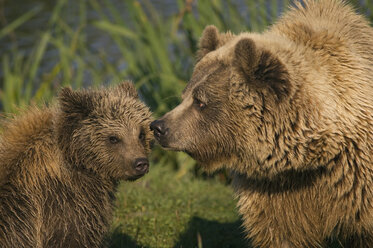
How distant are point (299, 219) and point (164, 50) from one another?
4.46 metres

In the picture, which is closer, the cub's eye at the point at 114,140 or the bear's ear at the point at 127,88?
the cub's eye at the point at 114,140

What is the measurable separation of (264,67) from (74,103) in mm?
1667

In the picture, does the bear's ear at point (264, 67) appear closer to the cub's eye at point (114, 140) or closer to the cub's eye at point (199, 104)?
the cub's eye at point (199, 104)

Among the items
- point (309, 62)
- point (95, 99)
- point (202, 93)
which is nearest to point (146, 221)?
point (95, 99)

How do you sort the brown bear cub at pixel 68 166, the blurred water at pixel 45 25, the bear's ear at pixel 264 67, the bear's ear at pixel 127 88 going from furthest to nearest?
1. the blurred water at pixel 45 25
2. the bear's ear at pixel 127 88
3. the brown bear cub at pixel 68 166
4. the bear's ear at pixel 264 67

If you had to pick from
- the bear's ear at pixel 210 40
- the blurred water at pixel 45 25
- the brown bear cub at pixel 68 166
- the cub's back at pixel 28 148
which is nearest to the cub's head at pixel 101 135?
the brown bear cub at pixel 68 166

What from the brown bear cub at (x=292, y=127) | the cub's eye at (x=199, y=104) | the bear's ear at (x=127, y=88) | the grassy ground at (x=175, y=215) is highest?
the bear's ear at (x=127, y=88)

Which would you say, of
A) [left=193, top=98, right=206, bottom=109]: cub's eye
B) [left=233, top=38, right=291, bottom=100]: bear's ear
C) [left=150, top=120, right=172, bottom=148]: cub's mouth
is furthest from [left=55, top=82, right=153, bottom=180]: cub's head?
[left=233, top=38, right=291, bottom=100]: bear's ear

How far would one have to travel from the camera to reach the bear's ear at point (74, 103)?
5344mm

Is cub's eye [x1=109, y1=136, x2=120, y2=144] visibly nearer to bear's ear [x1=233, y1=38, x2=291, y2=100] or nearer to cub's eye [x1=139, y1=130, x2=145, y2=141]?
cub's eye [x1=139, y1=130, x2=145, y2=141]

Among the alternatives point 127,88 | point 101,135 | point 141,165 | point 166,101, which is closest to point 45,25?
point 166,101

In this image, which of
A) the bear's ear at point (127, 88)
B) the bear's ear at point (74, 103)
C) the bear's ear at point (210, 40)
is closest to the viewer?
the bear's ear at point (74, 103)

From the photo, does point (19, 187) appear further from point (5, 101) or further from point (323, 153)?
point (5, 101)

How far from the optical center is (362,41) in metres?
5.39
